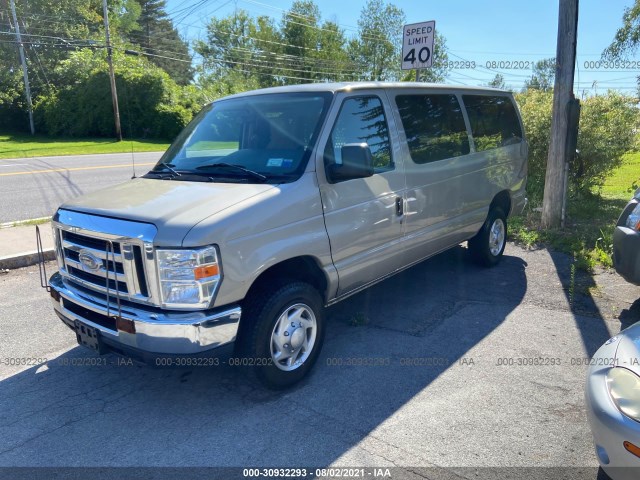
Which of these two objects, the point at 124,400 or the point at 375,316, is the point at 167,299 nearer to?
the point at 124,400

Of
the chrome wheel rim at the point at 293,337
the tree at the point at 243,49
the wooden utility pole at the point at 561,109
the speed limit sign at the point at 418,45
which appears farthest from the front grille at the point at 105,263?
the tree at the point at 243,49

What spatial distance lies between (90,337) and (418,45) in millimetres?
7184

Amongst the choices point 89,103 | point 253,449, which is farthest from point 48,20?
point 253,449

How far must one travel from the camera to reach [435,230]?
→ 5.12m

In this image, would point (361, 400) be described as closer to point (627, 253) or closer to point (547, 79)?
point (627, 253)

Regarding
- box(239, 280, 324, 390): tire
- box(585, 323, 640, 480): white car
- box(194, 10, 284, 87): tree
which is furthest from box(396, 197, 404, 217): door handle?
box(194, 10, 284, 87): tree

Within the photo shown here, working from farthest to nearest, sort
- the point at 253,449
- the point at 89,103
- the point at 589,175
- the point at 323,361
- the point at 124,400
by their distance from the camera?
the point at 89,103
the point at 589,175
the point at 323,361
the point at 124,400
the point at 253,449

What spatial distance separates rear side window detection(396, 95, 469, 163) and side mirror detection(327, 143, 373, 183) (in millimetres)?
1083

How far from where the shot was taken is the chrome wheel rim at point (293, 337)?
353 centimetres

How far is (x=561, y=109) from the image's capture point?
786 centimetres

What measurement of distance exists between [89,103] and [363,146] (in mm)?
35482

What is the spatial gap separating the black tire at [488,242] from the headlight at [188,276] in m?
4.15

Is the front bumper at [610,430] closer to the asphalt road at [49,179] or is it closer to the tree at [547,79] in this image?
the tree at [547,79]

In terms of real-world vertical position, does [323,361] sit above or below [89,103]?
below
